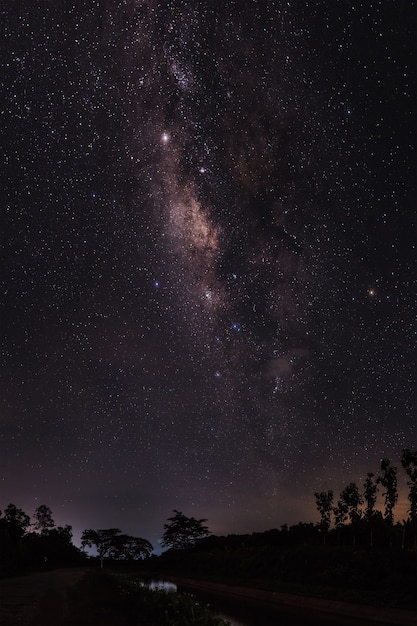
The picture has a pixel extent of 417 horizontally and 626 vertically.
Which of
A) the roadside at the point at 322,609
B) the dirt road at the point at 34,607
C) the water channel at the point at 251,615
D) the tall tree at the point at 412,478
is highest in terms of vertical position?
the tall tree at the point at 412,478

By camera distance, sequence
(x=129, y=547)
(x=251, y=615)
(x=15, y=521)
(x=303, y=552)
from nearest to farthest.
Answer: (x=251, y=615)
(x=303, y=552)
(x=15, y=521)
(x=129, y=547)

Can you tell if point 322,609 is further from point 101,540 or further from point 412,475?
point 101,540

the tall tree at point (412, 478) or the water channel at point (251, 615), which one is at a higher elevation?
the tall tree at point (412, 478)

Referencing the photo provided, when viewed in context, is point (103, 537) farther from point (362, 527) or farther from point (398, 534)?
point (398, 534)

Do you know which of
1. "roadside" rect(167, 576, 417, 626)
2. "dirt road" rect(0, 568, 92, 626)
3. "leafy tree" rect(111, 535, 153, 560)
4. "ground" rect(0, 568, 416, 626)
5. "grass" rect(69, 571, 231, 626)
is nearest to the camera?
"grass" rect(69, 571, 231, 626)

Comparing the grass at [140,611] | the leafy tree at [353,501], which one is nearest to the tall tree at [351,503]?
the leafy tree at [353,501]

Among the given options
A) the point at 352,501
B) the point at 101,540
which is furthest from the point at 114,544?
the point at 352,501

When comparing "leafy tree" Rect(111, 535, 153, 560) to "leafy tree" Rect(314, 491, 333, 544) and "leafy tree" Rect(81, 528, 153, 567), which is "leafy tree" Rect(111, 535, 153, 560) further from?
"leafy tree" Rect(314, 491, 333, 544)

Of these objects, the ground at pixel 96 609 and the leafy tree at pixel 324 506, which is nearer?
the ground at pixel 96 609

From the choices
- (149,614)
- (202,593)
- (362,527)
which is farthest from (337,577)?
(362,527)

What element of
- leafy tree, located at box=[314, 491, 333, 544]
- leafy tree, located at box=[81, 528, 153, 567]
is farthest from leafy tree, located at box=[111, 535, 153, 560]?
leafy tree, located at box=[314, 491, 333, 544]

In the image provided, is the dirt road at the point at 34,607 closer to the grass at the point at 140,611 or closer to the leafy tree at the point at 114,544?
the grass at the point at 140,611

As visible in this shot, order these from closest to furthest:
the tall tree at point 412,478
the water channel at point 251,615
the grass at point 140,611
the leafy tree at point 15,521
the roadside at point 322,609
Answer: the grass at point 140,611
the roadside at point 322,609
the water channel at point 251,615
the tall tree at point 412,478
the leafy tree at point 15,521

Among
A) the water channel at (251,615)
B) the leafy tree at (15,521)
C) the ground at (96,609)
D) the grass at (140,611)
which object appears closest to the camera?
the grass at (140,611)
